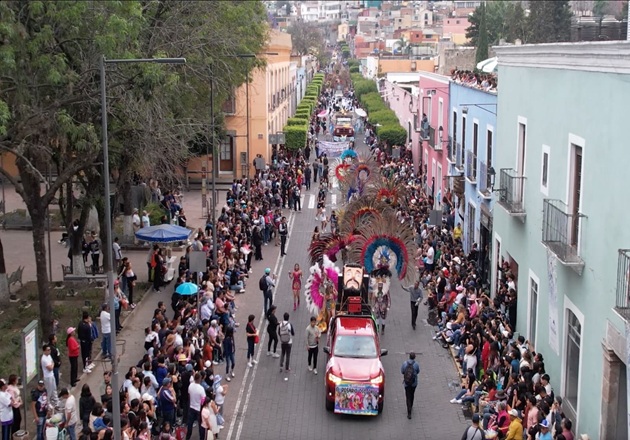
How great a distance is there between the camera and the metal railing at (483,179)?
83.0ft

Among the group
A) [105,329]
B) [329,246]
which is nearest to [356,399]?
[105,329]

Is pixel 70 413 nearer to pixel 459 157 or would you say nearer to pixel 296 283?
pixel 296 283

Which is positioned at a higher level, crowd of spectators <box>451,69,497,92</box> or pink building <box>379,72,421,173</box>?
crowd of spectators <box>451,69,497,92</box>

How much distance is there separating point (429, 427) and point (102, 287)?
42.6 ft

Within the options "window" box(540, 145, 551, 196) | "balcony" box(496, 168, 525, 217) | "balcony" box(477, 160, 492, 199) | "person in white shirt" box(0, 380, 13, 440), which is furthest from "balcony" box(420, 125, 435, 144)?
"person in white shirt" box(0, 380, 13, 440)

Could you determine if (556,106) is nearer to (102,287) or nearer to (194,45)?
(194,45)

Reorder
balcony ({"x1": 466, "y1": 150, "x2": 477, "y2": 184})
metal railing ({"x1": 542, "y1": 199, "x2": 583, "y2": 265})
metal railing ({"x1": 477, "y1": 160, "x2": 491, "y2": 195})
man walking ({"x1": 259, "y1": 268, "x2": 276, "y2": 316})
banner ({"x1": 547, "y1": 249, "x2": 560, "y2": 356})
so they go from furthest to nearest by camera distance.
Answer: balcony ({"x1": 466, "y1": 150, "x2": 477, "y2": 184})
metal railing ({"x1": 477, "y1": 160, "x2": 491, "y2": 195})
man walking ({"x1": 259, "y1": 268, "x2": 276, "y2": 316})
banner ({"x1": 547, "y1": 249, "x2": 560, "y2": 356})
metal railing ({"x1": 542, "y1": 199, "x2": 583, "y2": 265})

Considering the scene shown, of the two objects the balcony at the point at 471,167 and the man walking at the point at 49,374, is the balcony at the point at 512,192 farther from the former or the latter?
the man walking at the point at 49,374

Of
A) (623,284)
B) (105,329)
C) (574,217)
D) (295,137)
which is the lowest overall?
(105,329)

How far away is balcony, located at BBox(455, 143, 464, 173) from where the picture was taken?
102ft

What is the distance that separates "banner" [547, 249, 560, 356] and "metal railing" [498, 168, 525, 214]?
10.3ft

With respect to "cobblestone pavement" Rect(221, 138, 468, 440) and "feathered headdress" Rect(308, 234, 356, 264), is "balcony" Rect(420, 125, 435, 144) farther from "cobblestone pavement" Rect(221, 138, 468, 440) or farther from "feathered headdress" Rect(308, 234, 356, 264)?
"cobblestone pavement" Rect(221, 138, 468, 440)

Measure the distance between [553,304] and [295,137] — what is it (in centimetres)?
3884

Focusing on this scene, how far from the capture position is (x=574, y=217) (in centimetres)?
1622
